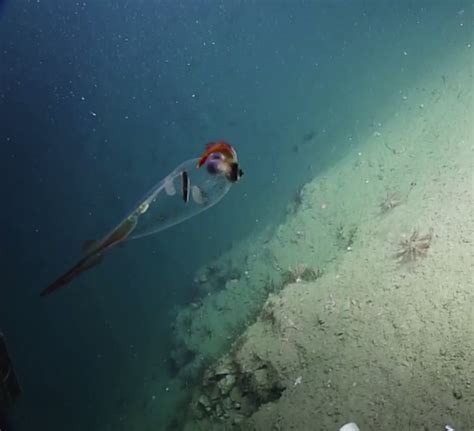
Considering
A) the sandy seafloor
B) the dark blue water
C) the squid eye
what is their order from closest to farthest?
the squid eye < the sandy seafloor < the dark blue water

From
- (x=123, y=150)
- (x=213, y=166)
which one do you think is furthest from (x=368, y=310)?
(x=123, y=150)

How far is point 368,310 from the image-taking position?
3.42 metres

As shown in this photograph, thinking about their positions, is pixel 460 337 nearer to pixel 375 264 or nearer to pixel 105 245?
pixel 375 264

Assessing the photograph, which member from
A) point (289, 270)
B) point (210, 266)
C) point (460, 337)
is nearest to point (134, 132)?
point (210, 266)

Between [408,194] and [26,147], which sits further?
[26,147]

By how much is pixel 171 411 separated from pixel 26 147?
14.6 m

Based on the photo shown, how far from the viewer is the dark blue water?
31.5ft

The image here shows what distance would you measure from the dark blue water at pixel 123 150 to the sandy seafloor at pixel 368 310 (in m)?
2.11

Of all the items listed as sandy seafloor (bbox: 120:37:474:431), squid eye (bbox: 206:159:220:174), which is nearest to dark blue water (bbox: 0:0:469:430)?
squid eye (bbox: 206:159:220:174)

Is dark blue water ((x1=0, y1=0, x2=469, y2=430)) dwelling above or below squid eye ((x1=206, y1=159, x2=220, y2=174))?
above

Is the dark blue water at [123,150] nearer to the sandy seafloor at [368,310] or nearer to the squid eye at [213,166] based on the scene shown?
the squid eye at [213,166]

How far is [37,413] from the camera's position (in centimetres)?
955

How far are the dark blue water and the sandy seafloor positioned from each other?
2.11m

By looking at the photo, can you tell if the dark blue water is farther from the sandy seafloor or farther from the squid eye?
the sandy seafloor
